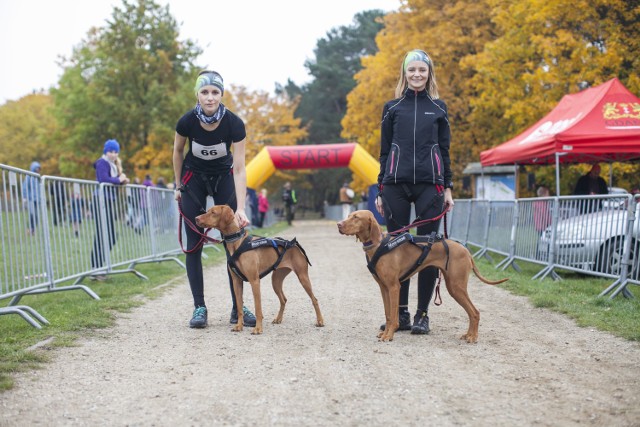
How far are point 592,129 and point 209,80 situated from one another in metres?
8.56

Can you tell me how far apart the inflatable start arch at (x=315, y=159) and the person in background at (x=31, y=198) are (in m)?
19.6

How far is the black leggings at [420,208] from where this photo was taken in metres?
5.28

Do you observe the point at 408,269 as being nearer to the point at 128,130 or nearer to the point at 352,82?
the point at 128,130

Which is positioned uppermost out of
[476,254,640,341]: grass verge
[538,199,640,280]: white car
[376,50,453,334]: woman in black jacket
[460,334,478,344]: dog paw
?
[376,50,453,334]: woman in black jacket

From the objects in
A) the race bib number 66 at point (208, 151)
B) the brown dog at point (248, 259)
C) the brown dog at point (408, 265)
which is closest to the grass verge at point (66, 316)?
the brown dog at point (248, 259)

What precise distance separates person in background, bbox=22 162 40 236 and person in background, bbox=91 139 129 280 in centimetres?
164

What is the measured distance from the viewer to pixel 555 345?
4.93 meters

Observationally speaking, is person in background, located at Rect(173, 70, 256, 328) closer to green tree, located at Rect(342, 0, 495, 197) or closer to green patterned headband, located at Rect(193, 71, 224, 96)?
green patterned headband, located at Rect(193, 71, 224, 96)

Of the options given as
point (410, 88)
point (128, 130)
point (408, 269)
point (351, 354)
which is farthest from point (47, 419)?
point (128, 130)

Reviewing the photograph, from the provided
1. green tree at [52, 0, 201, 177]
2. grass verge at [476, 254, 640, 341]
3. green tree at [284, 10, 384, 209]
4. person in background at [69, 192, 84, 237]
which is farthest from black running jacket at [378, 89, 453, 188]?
green tree at [284, 10, 384, 209]

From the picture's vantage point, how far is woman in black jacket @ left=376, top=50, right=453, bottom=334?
521 cm

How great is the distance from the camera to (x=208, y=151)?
557 cm

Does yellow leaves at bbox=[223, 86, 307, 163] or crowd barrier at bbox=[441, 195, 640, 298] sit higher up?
yellow leaves at bbox=[223, 86, 307, 163]

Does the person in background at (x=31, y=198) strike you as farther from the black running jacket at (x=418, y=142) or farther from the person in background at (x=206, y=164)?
the black running jacket at (x=418, y=142)
